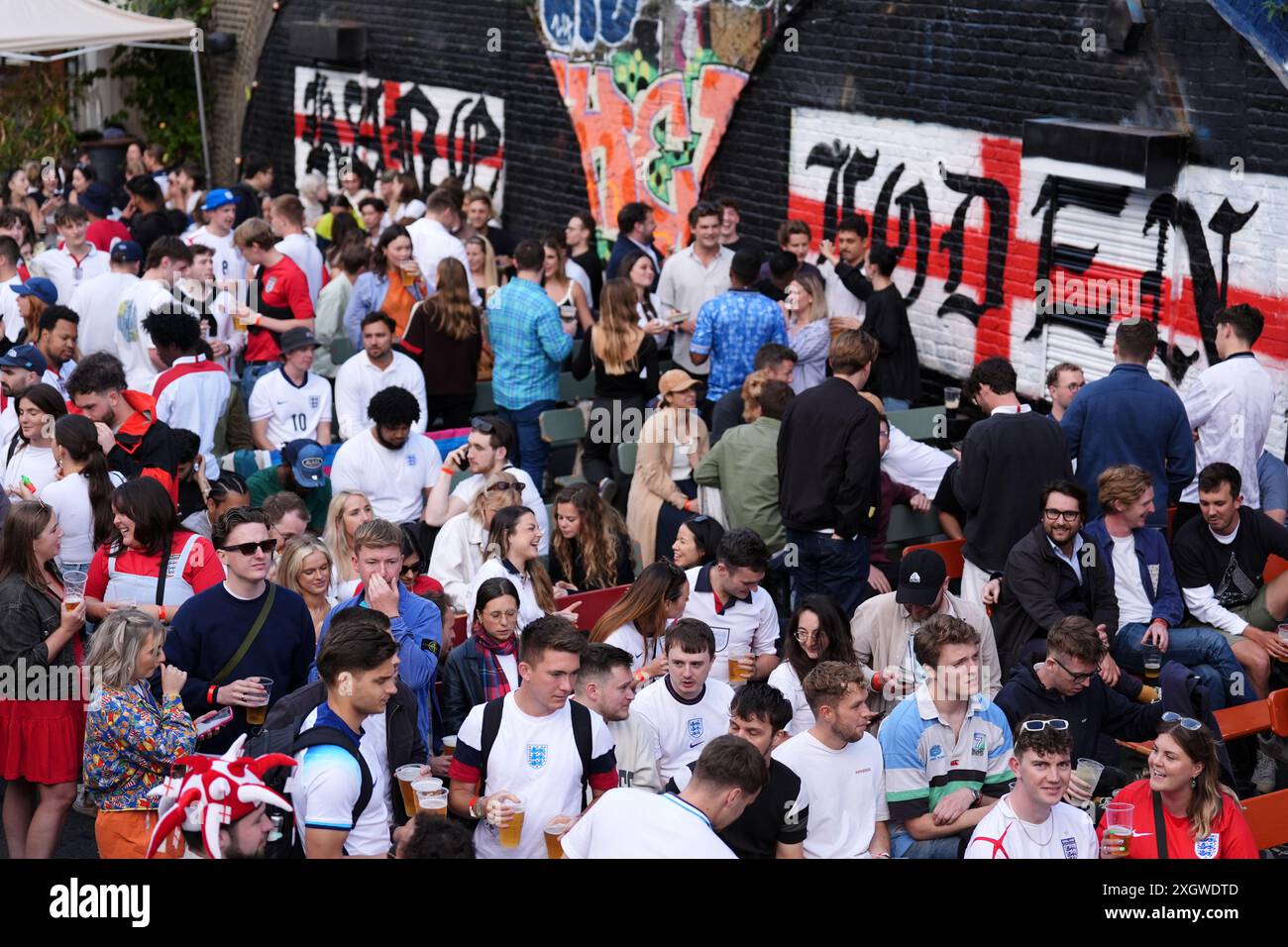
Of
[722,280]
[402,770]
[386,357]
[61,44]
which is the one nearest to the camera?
[402,770]

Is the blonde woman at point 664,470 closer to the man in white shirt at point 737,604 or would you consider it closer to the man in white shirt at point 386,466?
the man in white shirt at point 386,466

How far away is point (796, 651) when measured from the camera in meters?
7.34

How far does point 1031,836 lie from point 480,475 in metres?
4.03

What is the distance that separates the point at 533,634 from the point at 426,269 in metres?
8.09

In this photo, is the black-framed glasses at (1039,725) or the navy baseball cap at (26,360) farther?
the navy baseball cap at (26,360)

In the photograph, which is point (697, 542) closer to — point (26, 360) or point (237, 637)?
point (237, 637)

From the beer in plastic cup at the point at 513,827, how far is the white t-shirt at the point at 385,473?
356 centimetres

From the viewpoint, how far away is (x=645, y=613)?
24.6 ft

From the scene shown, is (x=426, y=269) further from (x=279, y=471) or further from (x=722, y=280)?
(x=279, y=471)

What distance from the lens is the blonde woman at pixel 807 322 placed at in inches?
442

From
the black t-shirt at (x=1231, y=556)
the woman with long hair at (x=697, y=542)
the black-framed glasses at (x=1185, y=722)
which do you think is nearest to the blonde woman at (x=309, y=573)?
the woman with long hair at (x=697, y=542)

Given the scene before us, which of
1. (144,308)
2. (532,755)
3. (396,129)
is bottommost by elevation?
(532,755)

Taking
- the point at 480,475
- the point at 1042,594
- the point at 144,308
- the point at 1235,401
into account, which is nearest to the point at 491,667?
the point at 480,475
